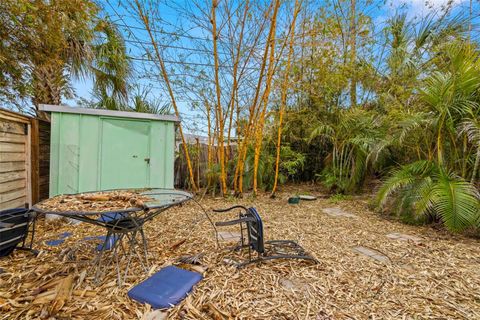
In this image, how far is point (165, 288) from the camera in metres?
1.51

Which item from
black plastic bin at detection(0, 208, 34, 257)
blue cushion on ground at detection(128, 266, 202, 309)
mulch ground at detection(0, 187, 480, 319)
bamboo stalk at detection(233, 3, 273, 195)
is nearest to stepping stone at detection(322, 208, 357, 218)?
mulch ground at detection(0, 187, 480, 319)

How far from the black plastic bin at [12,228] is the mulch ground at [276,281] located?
12 centimetres

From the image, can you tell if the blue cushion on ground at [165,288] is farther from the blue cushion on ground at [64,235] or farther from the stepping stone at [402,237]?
the stepping stone at [402,237]

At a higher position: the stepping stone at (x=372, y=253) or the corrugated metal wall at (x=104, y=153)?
the corrugated metal wall at (x=104, y=153)

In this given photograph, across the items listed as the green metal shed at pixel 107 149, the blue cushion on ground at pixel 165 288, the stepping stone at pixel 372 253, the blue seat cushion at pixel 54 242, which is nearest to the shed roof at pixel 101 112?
the green metal shed at pixel 107 149

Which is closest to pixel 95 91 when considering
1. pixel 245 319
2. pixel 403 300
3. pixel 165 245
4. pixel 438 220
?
pixel 165 245

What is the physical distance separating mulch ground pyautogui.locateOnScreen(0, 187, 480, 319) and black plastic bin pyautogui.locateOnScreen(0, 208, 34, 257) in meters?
0.12

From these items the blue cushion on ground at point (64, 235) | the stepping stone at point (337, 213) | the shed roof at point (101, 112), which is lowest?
the blue cushion on ground at point (64, 235)

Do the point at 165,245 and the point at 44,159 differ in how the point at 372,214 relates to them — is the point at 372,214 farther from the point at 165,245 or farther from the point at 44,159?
the point at 44,159

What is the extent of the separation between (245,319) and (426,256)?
188cm

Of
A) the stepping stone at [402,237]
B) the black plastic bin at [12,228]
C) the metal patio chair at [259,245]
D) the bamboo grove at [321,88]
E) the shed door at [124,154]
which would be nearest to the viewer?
the metal patio chair at [259,245]

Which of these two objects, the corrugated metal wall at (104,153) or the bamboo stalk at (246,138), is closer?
the corrugated metal wall at (104,153)

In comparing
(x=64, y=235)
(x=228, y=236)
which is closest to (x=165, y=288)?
(x=228, y=236)

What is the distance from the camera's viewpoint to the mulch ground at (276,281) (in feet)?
4.42
